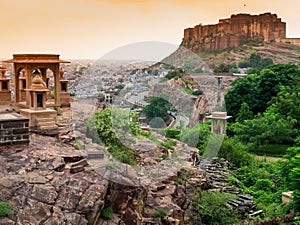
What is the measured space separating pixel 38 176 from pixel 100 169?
3.12ft

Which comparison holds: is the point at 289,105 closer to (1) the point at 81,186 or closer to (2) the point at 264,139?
(2) the point at 264,139

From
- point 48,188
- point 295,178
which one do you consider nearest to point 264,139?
point 295,178

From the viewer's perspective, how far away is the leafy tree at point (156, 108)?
8923 millimetres

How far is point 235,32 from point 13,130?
137ft

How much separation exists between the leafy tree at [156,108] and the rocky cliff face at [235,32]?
34045 millimetres

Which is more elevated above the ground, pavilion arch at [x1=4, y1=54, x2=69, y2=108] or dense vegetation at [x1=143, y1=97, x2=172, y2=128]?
pavilion arch at [x1=4, y1=54, x2=69, y2=108]

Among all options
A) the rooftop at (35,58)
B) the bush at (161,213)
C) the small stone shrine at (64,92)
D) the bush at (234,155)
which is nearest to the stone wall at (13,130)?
the bush at (161,213)

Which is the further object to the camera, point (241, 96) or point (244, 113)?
point (241, 96)

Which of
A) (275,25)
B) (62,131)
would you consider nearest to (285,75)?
(62,131)

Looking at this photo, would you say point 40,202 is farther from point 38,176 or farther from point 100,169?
point 100,169

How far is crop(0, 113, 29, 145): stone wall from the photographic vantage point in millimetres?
5730

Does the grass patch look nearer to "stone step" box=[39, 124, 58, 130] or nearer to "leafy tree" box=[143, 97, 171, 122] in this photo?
"leafy tree" box=[143, 97, 171, 122]

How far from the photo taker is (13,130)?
5.83 metres

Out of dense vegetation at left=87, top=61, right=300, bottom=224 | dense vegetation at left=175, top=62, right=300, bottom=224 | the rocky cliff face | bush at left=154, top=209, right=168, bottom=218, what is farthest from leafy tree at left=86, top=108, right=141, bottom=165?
the rocky cliff face
